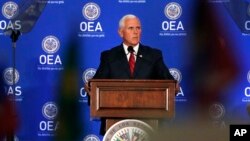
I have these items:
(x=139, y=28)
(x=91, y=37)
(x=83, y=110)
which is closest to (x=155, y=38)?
(x=139, y=28)

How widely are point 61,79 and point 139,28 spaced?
1.01 meters

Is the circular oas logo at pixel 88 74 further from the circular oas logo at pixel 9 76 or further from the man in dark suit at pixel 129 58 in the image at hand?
the circular oas logo at pixel 9 76

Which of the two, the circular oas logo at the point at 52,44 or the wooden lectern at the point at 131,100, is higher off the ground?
the circular oas logo at the point at 52,44

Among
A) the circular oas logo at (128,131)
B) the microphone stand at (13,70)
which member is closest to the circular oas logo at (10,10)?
the microphone stand at (13,70)

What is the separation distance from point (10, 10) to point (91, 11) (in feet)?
2.96

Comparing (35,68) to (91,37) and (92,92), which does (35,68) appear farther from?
(92,92)

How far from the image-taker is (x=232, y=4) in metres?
5.25

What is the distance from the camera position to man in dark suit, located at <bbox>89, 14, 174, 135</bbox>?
519 cm

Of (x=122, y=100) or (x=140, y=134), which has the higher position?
(x=122, y=100)

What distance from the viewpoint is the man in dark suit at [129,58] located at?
5188 mm

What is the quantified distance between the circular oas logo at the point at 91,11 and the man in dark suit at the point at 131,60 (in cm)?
A: 28

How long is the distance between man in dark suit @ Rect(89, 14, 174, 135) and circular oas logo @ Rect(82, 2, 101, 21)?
28 centimetres

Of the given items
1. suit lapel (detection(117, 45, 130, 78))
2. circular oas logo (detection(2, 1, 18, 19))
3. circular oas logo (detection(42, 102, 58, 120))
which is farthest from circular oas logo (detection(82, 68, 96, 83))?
circular oas logo (detection(2, 1, 18, 19))

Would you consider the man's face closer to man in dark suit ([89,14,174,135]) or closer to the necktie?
man in dark suit ([89,14,174,135])
